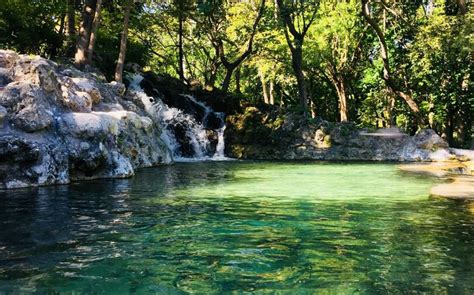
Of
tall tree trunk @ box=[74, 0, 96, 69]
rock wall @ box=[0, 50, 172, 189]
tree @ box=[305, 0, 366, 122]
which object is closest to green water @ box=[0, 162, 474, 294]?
rock wall @ box=[0, 50, 172, 189]

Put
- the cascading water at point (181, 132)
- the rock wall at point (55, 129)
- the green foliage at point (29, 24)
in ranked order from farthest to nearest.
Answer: the cascading water at point (181, 132), the green foliage at point (29, 24), the rock wall at point (55, 129)

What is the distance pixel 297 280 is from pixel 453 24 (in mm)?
22191

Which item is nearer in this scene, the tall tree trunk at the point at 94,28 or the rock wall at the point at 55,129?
the rock wall at the point at 55,129

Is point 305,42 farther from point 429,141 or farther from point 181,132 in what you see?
point 181,132

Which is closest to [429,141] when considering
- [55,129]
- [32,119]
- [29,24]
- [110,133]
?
[110,133]

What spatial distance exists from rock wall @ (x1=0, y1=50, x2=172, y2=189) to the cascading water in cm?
645

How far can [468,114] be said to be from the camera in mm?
29406

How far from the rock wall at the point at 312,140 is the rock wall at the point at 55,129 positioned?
29.4 feet

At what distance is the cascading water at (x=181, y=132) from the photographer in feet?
76.2

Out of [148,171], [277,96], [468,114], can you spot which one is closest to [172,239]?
[148,171]

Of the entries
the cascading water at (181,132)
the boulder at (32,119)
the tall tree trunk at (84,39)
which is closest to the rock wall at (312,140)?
the cascading water at (181,132)

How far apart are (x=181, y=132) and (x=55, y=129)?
11.3 m

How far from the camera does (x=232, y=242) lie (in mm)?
6121

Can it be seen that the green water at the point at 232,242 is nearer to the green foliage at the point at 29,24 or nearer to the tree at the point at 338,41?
the green foliage at the point at 29,24
